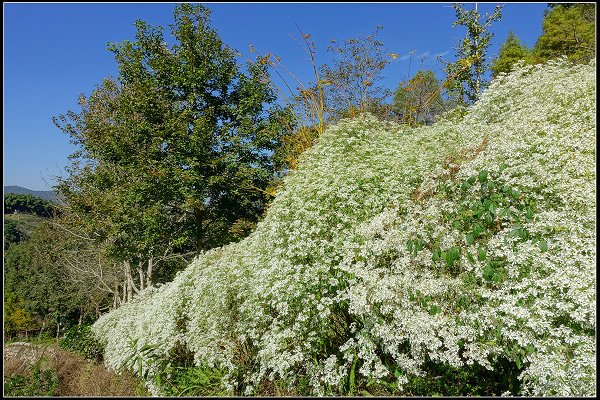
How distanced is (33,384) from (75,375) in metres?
1.13

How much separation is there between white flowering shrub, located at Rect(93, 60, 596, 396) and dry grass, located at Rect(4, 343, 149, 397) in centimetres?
39

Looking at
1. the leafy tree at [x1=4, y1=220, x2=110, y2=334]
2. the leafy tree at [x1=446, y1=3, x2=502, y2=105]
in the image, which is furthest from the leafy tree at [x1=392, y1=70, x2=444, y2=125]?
the leafy tree at [x1=4, y1=220, x2=110, y2=334]

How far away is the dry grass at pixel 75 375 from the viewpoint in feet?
18.7

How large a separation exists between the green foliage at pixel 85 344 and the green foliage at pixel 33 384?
3.24 metres

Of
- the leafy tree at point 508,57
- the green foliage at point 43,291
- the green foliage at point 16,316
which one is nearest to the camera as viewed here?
the leafy tree at point 508,57

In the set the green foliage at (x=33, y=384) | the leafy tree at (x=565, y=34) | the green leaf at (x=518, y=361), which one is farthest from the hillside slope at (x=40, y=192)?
→ the leafy tree at (x=565, y=34)

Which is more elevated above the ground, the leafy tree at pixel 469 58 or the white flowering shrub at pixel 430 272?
the leafy tree at pixel 469 58

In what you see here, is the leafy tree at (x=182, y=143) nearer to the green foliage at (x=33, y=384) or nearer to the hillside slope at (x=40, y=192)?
the green foliage at (x=33, y=384)

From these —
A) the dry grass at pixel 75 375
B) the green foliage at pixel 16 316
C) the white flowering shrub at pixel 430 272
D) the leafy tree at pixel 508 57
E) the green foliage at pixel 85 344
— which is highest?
the leafy tree at pixel 508 57

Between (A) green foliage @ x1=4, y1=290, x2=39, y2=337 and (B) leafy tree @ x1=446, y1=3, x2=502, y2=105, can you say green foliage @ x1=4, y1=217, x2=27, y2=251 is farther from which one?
(B) leafy tree @ x1=446, y1=3, x2=502, y2=105

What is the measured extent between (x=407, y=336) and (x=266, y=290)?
1701 mm

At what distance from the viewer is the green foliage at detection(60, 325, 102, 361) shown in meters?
9.72

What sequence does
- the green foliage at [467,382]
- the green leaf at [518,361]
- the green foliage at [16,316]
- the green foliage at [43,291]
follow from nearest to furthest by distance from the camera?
the green leaf at [518,361] → the green foliage at [467,382] → the green foliage at [16,316] → the green foliage at [43,291]

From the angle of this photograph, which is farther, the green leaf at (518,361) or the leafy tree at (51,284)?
the leafy tree at (51,284)
